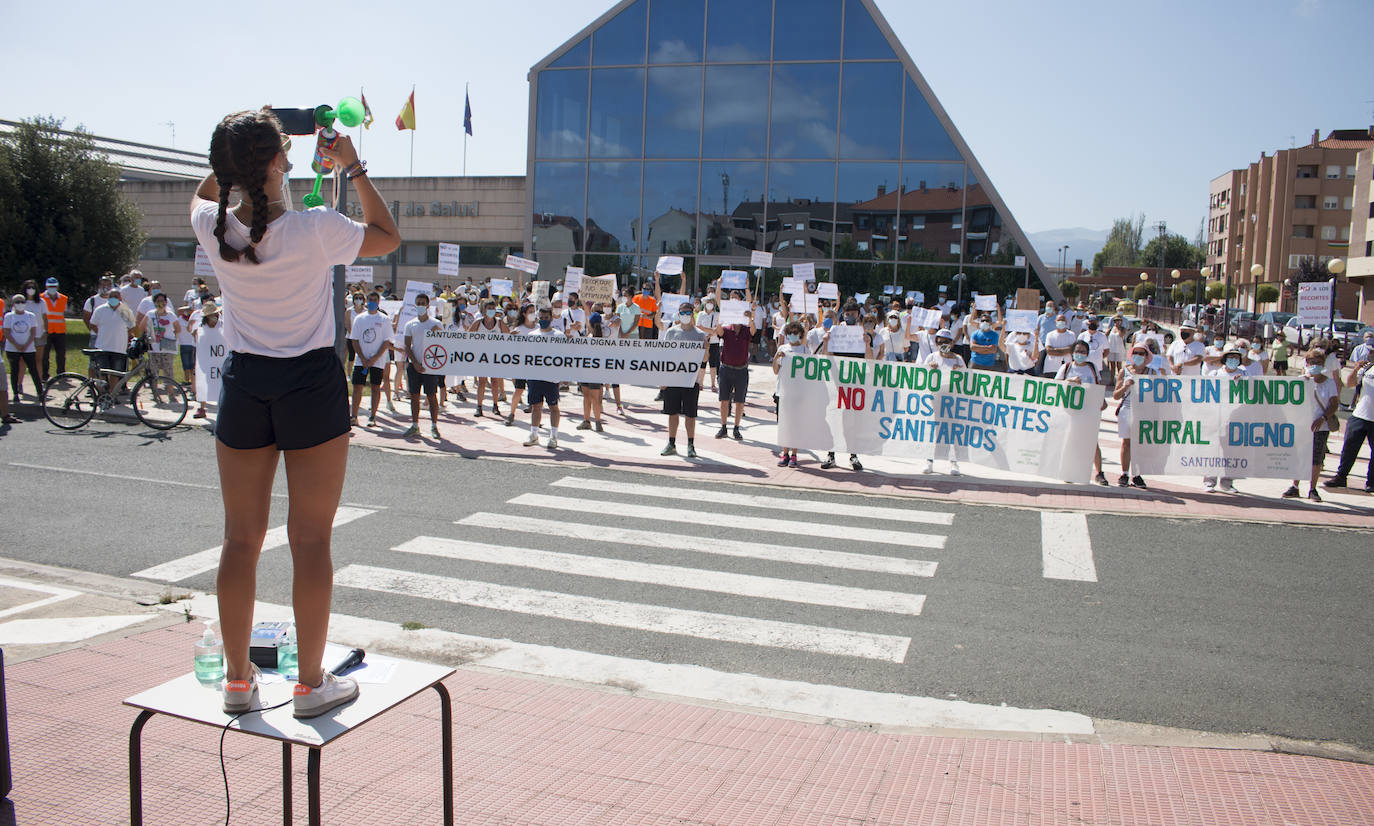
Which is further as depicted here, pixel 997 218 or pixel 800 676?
pixel 997 218

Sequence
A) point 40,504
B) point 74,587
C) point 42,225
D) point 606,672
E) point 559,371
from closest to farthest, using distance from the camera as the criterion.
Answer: point 606,672, point 74,587, point 40,504, point 559,371, point 42,225

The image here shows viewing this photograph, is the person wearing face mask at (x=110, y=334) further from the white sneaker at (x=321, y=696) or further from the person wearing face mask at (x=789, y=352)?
the white sneaker at (x=321, y=696)

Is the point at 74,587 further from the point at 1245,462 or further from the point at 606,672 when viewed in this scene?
the point at 1245,462

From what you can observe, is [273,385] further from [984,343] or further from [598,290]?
[598,290]

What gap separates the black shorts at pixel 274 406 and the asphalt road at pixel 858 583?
3939 millimetres

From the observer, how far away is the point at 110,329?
16000 mm

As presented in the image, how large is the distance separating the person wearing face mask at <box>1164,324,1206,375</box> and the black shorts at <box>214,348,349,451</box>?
14.6m

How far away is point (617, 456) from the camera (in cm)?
1391

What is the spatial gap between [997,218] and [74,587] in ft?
100

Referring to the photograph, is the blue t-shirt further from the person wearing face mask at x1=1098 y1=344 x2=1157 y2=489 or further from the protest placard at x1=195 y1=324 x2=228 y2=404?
the protest placard at x1=195 y1=324 x2=228 y2=404

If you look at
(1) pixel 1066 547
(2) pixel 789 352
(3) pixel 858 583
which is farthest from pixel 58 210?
(1) pixel 1066 547

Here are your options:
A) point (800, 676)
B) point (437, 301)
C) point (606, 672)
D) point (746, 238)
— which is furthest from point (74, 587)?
point (746, 238)

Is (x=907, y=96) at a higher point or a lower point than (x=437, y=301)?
higher

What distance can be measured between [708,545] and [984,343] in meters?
9.23
